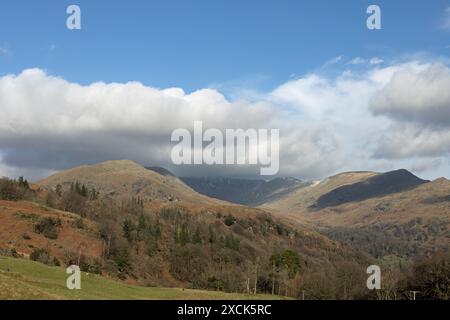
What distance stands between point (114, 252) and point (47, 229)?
25.9 metres

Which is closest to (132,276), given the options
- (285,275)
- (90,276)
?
(285,275)

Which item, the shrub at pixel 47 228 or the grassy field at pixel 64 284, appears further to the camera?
the shrub at pixel 47 228

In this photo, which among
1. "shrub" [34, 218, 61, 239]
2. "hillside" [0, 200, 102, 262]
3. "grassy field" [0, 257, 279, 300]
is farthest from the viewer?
"shrub" [34, 218, 61, 239]

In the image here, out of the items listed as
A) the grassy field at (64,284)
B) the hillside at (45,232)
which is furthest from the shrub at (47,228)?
the grassy field at (64,284)

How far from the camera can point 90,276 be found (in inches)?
2788

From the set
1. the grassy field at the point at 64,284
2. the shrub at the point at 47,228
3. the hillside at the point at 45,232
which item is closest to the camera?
the grassy field at the point at 64,284

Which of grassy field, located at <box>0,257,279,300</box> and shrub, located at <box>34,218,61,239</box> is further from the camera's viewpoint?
shrub, located at <box>34,218,61,239</box>

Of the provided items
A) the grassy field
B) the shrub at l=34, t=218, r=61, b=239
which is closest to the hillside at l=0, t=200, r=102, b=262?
the shrub at l=34, t=218, r=61, b=239

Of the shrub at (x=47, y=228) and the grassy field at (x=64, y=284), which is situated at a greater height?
the shrub at (x=47, y=228)

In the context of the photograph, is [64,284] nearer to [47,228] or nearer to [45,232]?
[45,232]

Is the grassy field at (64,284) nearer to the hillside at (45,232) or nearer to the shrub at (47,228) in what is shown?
the hillside at (45,232)

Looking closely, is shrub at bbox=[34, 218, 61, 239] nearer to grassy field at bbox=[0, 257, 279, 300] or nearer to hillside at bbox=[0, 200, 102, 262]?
hillside at bbox=[0, 200, 102, 262]

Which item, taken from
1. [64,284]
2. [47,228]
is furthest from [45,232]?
[64,284]
